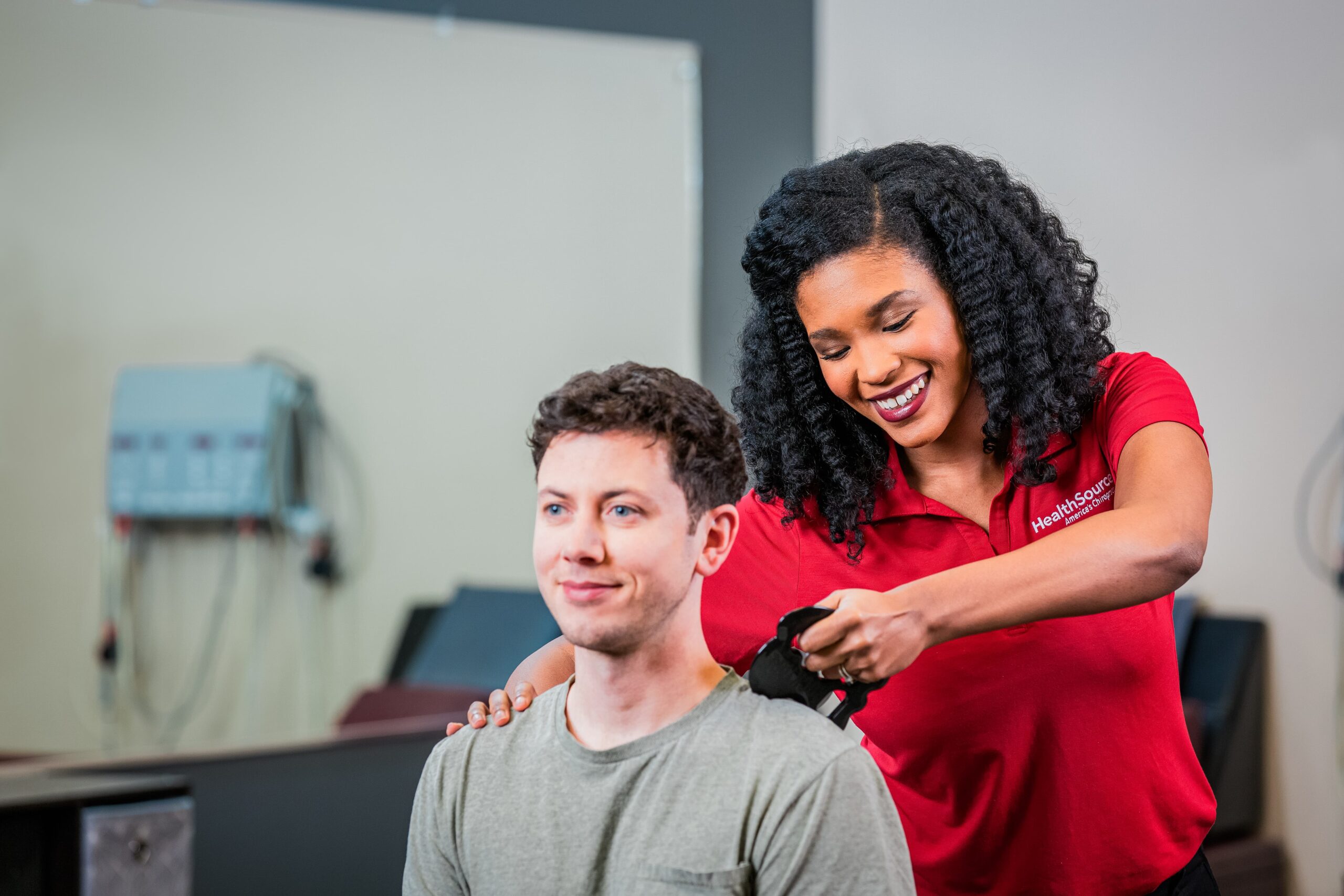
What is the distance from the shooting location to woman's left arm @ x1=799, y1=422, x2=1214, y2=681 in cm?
94

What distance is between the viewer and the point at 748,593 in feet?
4.47

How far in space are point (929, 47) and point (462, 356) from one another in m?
1.64

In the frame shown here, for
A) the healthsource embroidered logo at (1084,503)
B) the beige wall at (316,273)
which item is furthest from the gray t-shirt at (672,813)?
the beige wall at (316,273)

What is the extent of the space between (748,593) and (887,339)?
1.15 ft

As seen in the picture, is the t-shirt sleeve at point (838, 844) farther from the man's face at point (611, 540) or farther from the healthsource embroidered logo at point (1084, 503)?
the healthsource embroidered logo at point (1084, 503)

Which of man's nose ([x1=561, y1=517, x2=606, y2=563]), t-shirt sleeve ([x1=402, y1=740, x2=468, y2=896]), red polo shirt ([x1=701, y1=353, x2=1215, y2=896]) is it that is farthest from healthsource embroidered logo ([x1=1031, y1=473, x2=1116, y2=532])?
t-shirt sleeve ([x1=402, y1=740, x2=468, y2=896])

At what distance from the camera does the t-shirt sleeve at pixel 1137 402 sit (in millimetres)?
1150

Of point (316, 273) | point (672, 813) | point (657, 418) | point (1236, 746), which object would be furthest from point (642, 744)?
point (316, 273)

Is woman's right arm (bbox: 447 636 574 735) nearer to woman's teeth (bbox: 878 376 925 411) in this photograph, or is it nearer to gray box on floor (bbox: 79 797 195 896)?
woman's teeth (bbox: 878 376 925 411)

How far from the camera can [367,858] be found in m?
3.39

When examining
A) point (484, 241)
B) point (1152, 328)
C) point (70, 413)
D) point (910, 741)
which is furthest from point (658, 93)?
point (910, 741)

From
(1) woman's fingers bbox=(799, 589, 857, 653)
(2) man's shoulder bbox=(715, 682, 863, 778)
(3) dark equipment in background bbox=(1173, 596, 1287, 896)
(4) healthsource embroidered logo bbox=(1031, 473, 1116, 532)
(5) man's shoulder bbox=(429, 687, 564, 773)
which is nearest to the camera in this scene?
(1) woman's fingers bbox=(799, 589, 857, 653)

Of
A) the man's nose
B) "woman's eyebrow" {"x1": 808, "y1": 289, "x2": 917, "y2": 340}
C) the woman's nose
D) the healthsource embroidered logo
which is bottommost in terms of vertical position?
the man's nose

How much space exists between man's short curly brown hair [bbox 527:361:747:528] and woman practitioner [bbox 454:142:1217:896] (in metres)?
0.15
